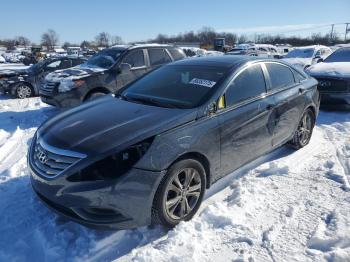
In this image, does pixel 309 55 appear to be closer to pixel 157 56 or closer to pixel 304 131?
pixel 157 56

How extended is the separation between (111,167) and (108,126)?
1.90ft

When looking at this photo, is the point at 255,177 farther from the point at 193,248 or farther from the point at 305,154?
the point at 193,248

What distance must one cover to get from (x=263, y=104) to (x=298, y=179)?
3.67 ft

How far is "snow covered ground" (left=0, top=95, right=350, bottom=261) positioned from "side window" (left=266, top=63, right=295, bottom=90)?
1.17 meters

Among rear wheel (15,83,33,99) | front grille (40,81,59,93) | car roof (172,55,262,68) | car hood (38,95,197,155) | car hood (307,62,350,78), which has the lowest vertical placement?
rear wheel (15,83,33,99)

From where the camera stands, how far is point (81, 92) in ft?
26.7

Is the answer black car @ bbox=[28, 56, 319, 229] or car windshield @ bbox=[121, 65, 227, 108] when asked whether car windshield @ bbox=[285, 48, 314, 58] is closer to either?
black car @ bbox=[28, 56, 319, 229]

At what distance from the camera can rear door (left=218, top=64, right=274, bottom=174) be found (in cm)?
376

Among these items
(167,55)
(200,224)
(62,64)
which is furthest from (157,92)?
(62,64)

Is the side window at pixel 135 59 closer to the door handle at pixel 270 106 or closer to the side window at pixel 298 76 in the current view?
the side window at pixel 298 76

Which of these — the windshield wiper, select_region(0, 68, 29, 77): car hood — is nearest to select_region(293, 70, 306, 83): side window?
the windshield wiper

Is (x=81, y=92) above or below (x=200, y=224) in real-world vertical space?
above

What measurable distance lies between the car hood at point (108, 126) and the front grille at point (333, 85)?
6.01 m

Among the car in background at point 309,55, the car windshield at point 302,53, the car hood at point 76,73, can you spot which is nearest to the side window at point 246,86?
the car hood at point 76,73
